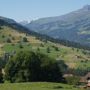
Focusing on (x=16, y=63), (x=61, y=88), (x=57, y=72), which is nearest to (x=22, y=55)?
(x=16, y=63)

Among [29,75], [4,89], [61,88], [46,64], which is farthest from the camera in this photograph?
[46,64]

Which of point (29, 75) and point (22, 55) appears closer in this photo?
point (29, 75)

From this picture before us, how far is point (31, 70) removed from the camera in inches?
2581

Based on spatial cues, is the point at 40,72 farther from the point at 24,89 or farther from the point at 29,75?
the point at 24,89

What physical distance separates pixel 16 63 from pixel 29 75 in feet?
19.8

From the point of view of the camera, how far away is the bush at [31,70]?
209ft

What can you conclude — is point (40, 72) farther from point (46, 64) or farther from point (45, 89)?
point (45, 89)

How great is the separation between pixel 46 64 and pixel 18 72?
520 centimetres

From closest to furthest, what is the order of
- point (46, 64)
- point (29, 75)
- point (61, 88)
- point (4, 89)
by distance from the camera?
1. point (4, 89)
2. point (61, 88)
3. point (29, 75)
4. point (46, 64)

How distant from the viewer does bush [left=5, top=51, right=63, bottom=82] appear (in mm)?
63844

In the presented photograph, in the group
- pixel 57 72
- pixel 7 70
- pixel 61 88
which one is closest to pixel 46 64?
pixel 57 72

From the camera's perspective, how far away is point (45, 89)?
3291cm

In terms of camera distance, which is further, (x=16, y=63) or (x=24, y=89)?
(x=16, y=63)

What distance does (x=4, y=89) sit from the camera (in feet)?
105
